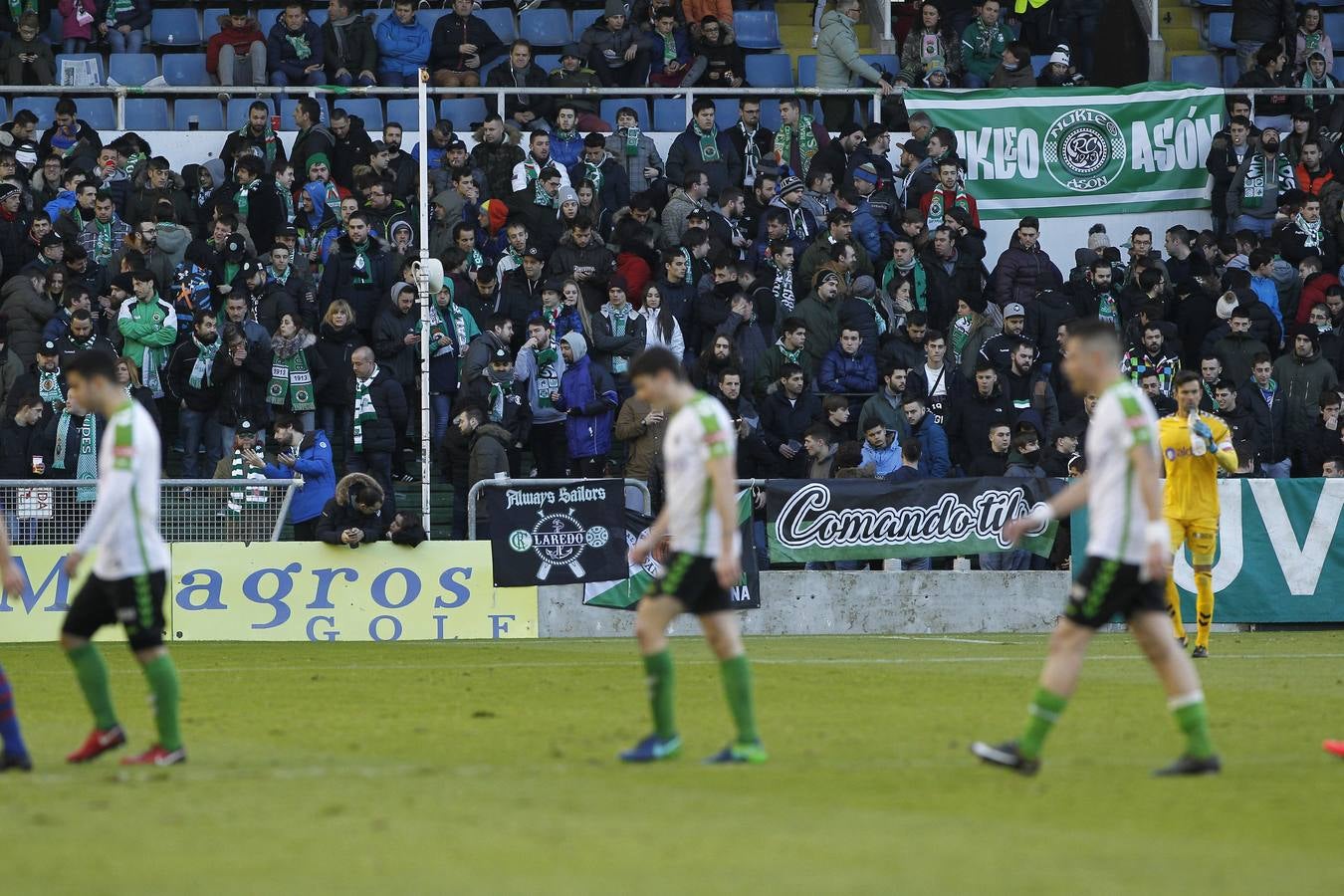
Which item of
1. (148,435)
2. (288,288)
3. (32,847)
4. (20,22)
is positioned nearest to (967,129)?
(288,288)

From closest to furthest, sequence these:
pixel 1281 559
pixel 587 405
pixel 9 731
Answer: pixel 9 731, pixel 1281 559, pixel 587 405

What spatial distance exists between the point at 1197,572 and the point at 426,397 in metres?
8.27

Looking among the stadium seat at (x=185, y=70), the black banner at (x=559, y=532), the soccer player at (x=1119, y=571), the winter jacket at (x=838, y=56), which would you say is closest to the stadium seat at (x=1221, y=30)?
the winter jacket at (x=838, y=56)

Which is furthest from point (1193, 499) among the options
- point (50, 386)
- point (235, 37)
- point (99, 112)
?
point (99, 112)

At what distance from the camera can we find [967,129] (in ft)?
93.8

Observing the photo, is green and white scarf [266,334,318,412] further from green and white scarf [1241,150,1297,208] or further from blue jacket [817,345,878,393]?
green and white scarf [1241,150,1297,208]

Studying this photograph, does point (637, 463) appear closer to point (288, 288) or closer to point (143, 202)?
point (288, 288)

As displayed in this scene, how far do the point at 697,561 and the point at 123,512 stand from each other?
9.71ft

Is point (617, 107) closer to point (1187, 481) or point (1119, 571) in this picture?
point (1187, 481)

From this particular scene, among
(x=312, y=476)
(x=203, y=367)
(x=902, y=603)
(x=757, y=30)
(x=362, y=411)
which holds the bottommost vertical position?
(x=902, y=603)

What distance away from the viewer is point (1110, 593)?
30.7 ft

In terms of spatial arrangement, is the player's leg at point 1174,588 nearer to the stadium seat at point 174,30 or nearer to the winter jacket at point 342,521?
the winter jacket at point 342,521

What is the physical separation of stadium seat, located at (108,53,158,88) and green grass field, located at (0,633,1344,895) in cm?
1489

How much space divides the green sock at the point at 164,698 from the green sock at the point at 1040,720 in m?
4.27
